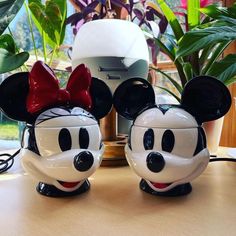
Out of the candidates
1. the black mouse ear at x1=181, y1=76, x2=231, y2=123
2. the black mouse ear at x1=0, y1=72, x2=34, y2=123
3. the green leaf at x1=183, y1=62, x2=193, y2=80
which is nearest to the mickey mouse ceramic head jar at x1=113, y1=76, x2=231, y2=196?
the black mouse ear at x1=181, y1=76, x2=231, y2=123

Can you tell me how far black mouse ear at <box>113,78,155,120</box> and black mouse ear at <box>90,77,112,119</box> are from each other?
2 cm

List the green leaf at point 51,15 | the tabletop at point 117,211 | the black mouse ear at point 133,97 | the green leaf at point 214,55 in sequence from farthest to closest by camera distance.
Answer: the green leaf at point 214,55 → the green leaf at point 51,15 → the black mouse ear at point 133,97 → the tabletop at point 117,211

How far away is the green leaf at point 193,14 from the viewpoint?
0.66 meters

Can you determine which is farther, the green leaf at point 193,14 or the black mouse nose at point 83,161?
the green leaf at point 193,14

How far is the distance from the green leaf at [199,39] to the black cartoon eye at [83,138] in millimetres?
172

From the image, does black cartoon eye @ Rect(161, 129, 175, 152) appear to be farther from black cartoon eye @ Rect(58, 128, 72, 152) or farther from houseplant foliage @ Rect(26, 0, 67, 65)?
houseplant foliage @ Rect(26, 0, 67, 65)

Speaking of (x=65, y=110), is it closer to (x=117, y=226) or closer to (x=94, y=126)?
(x=94, y=126)

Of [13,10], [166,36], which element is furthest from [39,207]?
[166,36]

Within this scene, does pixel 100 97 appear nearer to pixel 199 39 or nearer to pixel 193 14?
pixel 199 39

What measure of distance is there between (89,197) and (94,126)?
0.36 feet

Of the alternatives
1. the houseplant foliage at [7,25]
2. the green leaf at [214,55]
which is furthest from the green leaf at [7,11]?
the green leaf at [214,55]

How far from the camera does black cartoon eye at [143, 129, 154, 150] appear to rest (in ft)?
1.21

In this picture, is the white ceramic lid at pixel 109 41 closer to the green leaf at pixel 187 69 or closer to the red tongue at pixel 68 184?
the green leaf at pixel 187 69

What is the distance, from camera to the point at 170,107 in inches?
15.2
